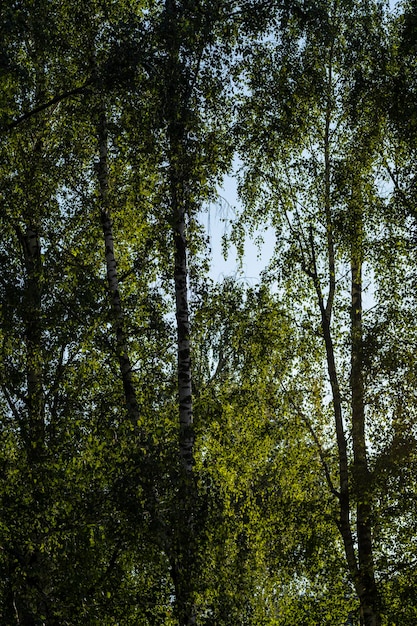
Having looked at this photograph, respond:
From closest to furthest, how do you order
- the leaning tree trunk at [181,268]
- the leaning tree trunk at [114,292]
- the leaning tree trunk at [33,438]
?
1. the leaning tree trunk at [33,438]
2. the leaning tree trunk at [181,268]
3. the leaning tree trunk at [114,292]

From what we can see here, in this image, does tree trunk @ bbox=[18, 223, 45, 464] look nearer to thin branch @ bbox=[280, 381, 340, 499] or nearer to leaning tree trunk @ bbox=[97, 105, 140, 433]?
leaning tree trunk @ bbox=[97, 105, 140, 433]

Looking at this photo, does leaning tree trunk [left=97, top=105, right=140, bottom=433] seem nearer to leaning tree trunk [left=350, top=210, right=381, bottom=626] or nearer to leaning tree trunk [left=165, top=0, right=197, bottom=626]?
leaning tree trunk [left=165, top=0, right=197, bottom=626]

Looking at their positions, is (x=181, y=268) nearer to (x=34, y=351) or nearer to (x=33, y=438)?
(x=34, y=351)

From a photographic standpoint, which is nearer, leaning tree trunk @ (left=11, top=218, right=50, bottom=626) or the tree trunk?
leaning tree trunk @ (left=11, top=218, right=50, bottom=626)

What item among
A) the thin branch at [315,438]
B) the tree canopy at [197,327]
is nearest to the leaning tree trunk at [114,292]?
the tree canopy at [197,327]

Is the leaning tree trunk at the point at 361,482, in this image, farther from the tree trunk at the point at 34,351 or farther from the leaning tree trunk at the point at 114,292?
the tree trunk at the point at 34,351

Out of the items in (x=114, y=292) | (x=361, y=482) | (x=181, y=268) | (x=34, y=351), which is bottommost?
(x=361, y=482)

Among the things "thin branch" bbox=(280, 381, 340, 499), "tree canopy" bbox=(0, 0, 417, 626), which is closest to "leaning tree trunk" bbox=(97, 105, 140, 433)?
"tree canopy" bbox=(0, 0, 417, 626)

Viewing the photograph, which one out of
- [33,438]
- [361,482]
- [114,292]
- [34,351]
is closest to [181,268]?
[114,292]

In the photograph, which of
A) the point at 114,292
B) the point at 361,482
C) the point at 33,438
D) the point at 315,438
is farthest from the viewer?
the point at 315,438

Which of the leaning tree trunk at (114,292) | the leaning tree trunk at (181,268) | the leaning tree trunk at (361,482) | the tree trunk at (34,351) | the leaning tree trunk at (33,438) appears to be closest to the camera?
the leaning tree trunk at (33,438)

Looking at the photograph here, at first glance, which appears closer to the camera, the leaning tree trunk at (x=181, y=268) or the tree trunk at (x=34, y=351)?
the leaning tree trunk at (x=181, y=268)

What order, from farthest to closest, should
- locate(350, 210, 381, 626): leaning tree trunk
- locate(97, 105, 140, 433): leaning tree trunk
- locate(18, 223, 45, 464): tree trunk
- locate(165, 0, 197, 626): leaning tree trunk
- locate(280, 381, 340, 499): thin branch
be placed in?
locate(280, 381, 340, 499): thin branch → locate(350, 210, 381, 626): leaning tree trunk → locate(18, 223, 45, 464): tree trunk → locate(97, 105, 140, 433): leaning tree trunk → locate(165, 0, 197, 626): leaning tree trunk

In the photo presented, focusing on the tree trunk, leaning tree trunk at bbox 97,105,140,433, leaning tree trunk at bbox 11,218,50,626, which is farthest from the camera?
the tree trunk
